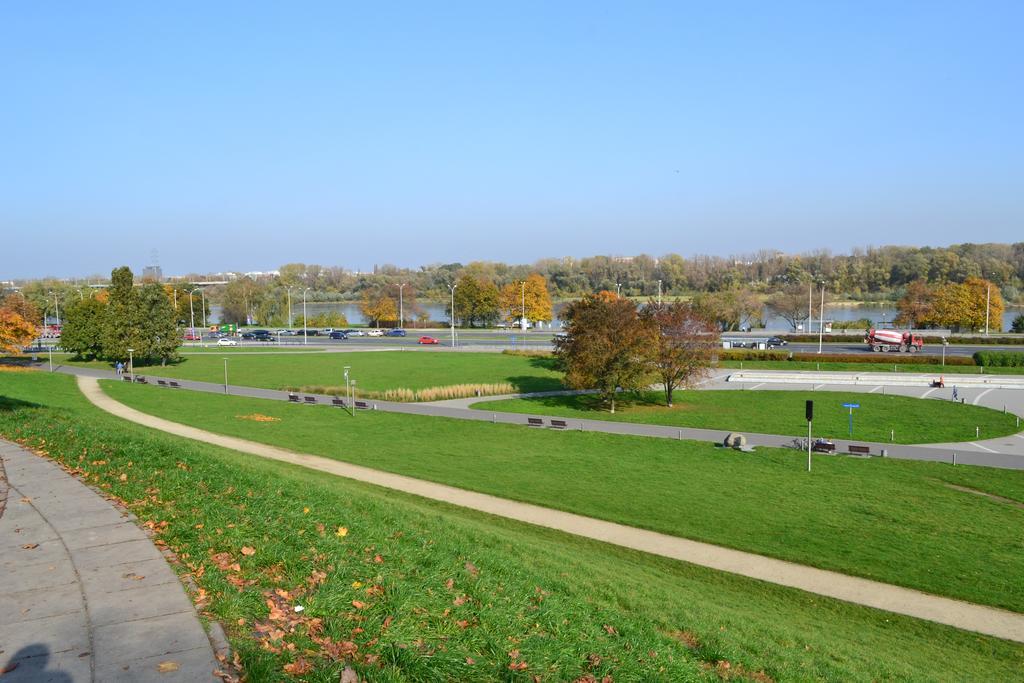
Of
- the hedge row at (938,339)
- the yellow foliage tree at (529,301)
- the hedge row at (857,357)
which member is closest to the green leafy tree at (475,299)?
the yellow foliage tree at (529,301)

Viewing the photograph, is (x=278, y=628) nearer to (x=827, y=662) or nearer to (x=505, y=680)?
(x=505, y=680)

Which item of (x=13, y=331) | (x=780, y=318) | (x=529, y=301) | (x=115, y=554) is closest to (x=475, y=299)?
(x=529, y=301)

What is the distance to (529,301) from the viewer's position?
113 m

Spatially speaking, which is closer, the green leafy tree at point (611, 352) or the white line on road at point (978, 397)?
the green leafy tree at point (611, 352)

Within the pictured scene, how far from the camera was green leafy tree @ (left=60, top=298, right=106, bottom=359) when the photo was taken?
225 feet

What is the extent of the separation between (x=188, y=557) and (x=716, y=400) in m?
39.4

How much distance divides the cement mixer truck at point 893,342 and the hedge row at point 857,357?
287 inches

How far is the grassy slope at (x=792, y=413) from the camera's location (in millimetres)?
35312

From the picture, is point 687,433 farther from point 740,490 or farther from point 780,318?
point 780,318

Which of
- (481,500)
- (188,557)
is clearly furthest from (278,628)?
(481,500)

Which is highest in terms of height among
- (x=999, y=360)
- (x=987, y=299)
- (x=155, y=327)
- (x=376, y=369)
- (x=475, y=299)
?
(x=475, y=299)

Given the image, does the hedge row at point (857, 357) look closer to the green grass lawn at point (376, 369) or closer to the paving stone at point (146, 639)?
the green grass lawn at point (376, 369)

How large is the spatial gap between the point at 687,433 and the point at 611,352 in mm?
8399

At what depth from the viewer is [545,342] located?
274 ft
